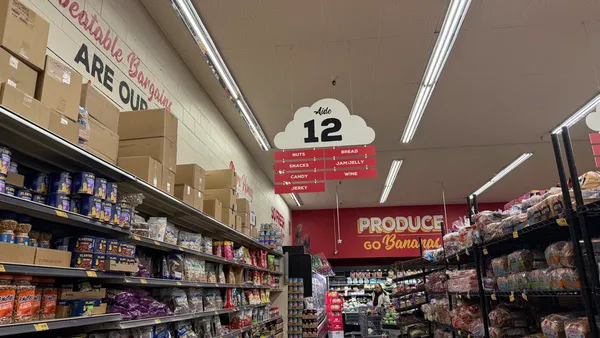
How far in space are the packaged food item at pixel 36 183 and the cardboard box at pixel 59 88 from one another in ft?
1.19

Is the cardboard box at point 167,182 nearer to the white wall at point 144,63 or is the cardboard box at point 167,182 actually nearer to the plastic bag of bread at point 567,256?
the white wall at point 144,63

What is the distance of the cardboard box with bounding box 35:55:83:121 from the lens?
2197mm

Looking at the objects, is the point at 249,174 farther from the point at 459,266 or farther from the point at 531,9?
the point at 531,9

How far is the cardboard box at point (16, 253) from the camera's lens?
1804mm

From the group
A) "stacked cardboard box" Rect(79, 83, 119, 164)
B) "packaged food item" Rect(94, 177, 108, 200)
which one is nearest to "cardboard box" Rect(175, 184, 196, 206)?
"stacked cardboard box" Rect(79, 83, 119, 164)

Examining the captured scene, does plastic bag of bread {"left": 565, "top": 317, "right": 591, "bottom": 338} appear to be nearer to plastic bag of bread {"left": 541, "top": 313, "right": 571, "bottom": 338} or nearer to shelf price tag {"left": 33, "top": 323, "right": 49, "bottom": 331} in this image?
plastic bag of bread {"left": 541, "top": 313, "right": 571, "bottom": 338}

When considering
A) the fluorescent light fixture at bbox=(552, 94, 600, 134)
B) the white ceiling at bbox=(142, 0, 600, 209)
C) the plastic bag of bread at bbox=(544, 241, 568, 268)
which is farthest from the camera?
the fluorescent light fixture at bbox=(552, 94, 600, 134)

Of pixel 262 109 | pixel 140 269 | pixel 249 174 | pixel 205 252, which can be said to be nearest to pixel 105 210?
pixel 140 269

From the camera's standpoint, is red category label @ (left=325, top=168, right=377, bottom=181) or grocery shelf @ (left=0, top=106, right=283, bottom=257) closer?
grocery shelf @ (left=0, top=106, right=283, bottom=257)

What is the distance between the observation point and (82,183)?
2.38 m

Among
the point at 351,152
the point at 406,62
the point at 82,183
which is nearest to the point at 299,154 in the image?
the point at 351,152

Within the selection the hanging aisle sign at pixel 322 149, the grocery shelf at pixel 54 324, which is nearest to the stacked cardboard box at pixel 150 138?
the grocery shelf at pixel 54 324

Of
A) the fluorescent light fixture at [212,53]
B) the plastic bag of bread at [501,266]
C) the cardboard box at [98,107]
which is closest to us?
the cardboard box at [98,107]

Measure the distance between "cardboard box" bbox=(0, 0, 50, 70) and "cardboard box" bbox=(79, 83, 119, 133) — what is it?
1.40 feet
